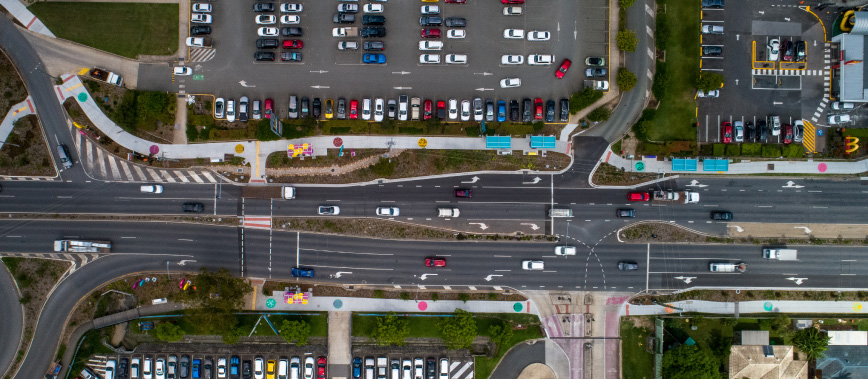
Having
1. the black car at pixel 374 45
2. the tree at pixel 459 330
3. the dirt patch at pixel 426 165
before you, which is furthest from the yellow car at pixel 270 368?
the black car at pixel 374 45

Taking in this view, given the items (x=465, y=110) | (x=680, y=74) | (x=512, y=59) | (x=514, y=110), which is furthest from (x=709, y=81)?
(x=465, y=110)

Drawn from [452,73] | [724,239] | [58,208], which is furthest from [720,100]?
[58,208]

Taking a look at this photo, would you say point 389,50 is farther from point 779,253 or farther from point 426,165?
point 779,253

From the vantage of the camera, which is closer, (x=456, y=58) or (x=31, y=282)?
(x=456, y=58)

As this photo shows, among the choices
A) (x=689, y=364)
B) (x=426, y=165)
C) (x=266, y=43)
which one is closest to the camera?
(x=689, y=364)

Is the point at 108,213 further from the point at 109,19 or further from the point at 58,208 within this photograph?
the point at 109,19

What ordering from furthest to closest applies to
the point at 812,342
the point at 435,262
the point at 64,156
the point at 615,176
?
the point at 615,176 → the point at 435,262 → the point at 64,156 → the point at 812,342

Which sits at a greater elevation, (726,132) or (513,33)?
(513,33)
